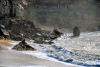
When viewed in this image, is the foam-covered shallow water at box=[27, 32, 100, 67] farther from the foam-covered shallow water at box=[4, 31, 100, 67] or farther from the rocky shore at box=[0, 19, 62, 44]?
the rocky shore at box=[0, 19, 62, 44]

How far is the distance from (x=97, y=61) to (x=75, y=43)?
17.1 ft

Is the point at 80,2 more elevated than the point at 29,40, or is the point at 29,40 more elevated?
the point at 29,40

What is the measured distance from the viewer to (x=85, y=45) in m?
17.2

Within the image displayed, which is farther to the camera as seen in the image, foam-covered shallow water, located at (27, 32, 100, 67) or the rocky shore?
the rocky shore

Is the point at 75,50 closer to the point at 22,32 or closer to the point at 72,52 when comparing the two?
the point at 72,52

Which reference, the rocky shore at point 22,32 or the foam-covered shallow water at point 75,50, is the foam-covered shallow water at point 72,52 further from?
the rocky shore at point 22,32

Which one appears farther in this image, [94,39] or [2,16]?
[2,16]

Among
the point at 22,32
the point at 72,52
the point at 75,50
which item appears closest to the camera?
the point at 72,52

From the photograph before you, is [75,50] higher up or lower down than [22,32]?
higher up

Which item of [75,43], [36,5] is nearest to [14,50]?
[75,43]

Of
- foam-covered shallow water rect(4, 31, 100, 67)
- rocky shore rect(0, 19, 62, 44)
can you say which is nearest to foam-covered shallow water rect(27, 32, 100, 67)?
foam-covered shallow water rect(4, 31, 100, 67)

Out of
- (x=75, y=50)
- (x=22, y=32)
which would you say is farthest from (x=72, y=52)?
(x=22, y=32)

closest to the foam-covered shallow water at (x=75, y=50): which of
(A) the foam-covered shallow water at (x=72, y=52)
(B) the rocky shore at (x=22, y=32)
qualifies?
(A) the foam-covered shallow water at (x=72, y=52)

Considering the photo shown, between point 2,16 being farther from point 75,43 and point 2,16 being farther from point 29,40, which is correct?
point 75,43
